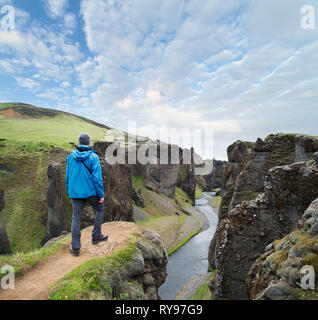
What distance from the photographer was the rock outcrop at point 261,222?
10461 millimetres

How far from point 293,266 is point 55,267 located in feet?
26.8

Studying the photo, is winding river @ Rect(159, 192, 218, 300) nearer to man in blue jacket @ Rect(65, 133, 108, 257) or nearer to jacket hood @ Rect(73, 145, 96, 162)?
man in blue jacket @ Rect(65, 133, 108, 257)

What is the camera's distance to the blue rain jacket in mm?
8219

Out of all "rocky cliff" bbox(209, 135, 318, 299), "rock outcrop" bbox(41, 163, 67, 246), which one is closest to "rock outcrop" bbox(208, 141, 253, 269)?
"rocky cliff" bbox(209, 135, 318, 299)

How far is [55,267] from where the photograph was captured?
7457mm

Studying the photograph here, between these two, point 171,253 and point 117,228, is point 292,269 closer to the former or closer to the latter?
point 117,228

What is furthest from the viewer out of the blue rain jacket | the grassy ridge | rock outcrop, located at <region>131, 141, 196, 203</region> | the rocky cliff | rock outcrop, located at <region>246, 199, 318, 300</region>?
rock outcrop, located at <region>131, 141, 196, 203</region>

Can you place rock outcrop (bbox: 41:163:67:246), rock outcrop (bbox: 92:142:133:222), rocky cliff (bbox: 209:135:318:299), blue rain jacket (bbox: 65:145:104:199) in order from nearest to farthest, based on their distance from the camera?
blue rain jacket (bbox: 65:145:104:199), rocky cliff (bbox: 209:135:318:299), rock outcrop (bbox: 41:163:67:246), rock outcrop (bbox: 92:142:133:222)

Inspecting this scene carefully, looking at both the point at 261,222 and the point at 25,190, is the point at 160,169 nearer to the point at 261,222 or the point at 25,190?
the point at 25,190

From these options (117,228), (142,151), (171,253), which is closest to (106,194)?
(117,228)

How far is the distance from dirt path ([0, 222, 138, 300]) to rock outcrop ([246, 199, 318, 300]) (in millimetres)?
5908

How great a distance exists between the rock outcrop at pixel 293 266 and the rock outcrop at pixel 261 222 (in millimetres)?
3628

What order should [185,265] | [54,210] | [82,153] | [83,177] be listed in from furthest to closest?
[185,265], [54,210], [82,153], [83,177]

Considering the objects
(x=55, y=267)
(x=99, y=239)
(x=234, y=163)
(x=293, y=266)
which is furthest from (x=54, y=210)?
(x=293, y=266)
